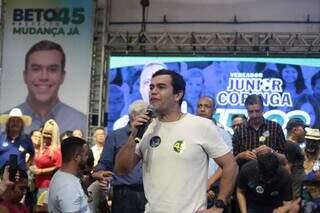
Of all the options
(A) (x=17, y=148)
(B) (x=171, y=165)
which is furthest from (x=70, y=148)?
(A) (x=17, y=148)

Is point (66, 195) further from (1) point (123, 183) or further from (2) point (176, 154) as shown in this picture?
(2) point (176, 154)

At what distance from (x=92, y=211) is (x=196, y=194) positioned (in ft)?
5.54

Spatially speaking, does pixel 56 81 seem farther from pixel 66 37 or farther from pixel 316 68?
pixel 316 68

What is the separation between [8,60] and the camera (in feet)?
40.2

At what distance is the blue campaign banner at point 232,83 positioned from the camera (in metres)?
10.8

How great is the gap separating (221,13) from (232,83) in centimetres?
169

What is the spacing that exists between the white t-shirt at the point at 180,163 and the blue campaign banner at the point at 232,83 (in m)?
7.79

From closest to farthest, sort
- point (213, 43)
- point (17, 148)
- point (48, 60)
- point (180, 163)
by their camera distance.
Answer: point (180, 163), point (17, 148), point (213, 43), point (48, 60)

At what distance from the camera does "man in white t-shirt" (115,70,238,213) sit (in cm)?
298

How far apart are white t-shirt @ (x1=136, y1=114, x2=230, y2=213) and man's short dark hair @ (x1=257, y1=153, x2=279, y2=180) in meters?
1.51

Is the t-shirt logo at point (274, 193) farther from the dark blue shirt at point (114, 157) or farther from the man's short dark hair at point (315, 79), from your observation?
the man's short dark hair at point (315, 79)

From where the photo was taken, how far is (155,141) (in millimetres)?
3088

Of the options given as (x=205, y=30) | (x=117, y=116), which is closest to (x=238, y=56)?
(x=205, y=30)

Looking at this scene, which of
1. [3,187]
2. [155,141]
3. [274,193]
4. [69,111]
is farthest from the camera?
Result: [69,111]
